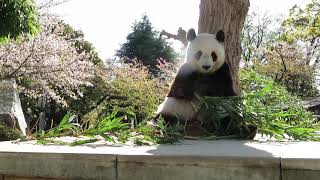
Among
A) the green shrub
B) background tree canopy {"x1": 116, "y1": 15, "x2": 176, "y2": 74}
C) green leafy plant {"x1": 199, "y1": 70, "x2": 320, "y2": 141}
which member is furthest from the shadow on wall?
background tree canopy {"x1": 116, "y1": 15, "x2": 176, "y2": 74}

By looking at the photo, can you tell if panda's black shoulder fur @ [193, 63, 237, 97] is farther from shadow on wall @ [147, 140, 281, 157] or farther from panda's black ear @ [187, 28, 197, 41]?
shadow on wall @ [147, 140, 281, 157]

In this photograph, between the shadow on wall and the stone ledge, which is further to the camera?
the shadow on wall

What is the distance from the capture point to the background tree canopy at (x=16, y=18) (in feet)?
21.8

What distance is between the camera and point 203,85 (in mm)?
3248

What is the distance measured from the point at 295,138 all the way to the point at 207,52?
2.89 feet

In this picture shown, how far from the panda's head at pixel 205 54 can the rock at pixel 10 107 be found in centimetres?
705

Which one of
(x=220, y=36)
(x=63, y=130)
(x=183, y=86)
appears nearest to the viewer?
(x=63, y=130)

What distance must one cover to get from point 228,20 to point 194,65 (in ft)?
4.33

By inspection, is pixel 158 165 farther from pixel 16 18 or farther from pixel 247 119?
pixel 16 18

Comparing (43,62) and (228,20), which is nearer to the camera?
(228,20)

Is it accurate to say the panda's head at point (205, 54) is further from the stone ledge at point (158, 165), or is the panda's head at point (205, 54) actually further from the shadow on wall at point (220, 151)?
the stone ledge at point (158, 165)

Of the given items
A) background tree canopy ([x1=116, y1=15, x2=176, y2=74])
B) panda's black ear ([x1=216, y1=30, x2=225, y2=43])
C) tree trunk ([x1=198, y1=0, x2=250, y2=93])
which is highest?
background tree canopy ([x1=116, y1=15, x2=176, y2=74])

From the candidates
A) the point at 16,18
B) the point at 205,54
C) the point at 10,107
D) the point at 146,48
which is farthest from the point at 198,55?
the point at 146,48

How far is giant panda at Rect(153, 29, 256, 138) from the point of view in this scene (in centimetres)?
319
